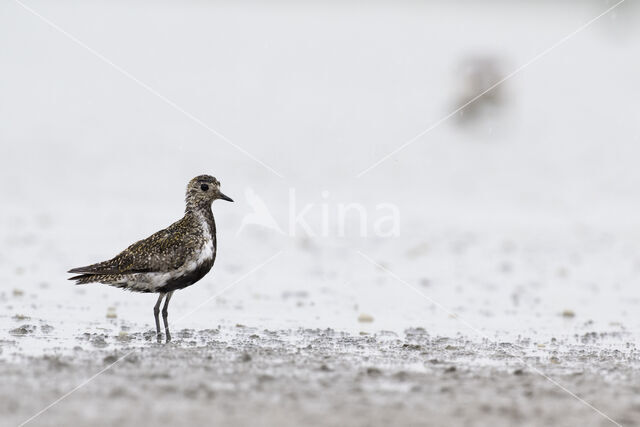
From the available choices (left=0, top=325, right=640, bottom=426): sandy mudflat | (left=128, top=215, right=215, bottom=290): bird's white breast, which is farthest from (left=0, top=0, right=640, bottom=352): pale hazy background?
(left=0, top=325, right=640, bottom=426): sandy mudflat

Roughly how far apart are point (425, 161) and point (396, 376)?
69.8ft

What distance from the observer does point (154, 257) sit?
9.71 metres

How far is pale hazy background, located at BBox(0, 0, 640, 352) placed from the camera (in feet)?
43.8

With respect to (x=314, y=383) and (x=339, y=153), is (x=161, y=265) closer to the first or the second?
(x=314, y=383)

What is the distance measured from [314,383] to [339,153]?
72.3 feet

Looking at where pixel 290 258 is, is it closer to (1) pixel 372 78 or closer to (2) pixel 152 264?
(2) pixel 152 264

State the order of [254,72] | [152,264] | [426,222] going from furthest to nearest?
[254,72]
[426,222]
[152,264]

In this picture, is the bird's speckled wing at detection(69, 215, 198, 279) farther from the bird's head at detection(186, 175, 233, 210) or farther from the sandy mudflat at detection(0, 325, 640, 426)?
the sandy mudflat at detection(0, 325, 640, 426)

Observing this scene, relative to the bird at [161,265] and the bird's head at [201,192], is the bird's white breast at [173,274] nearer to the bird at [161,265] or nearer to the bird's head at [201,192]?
the bird at [161,265]

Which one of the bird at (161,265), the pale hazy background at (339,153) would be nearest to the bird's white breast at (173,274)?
the bird at (161,265)

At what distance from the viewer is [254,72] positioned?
3722 cm

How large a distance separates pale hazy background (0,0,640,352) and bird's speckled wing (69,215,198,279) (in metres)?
0.80

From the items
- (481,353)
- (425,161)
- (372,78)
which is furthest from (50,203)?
(372,78)

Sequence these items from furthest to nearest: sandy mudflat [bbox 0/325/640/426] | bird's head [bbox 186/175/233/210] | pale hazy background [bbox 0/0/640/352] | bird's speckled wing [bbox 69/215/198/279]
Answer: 1. pale hazy background [bbox 0/0/640/352]
2. bird's head [bbox 186/175/233/210]
3. bird's speckled wing [bbox 69/215/198/279]
4. sandy mudflat [bbox 0/325/640/426]
